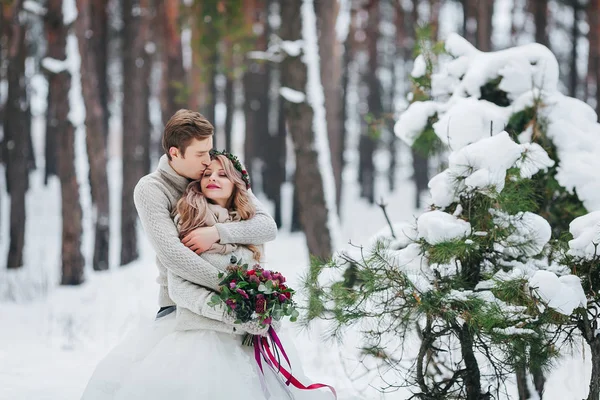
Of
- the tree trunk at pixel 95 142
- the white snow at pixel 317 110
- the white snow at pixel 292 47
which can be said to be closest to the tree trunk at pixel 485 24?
the white snow at pixel 317 110

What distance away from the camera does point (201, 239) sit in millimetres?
3191

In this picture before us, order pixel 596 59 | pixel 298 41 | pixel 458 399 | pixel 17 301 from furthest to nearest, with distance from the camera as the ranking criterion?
pixel 596 59, pixel 17 301, pixel 298 41, pixel 458 399

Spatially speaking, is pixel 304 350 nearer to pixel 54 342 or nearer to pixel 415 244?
pixel 54 342

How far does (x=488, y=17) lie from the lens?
13047 millimetres

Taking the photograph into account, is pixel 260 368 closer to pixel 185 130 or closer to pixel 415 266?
pixel 415 266

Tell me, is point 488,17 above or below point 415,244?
above

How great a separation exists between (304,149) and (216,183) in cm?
456

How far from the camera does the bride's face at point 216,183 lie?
10.9 ft

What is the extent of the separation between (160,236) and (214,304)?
0.43m

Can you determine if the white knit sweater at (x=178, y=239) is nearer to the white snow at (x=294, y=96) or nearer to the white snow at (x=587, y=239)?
the white snow at (x=587, y=239)

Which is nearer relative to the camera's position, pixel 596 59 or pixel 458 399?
pixel 458 399

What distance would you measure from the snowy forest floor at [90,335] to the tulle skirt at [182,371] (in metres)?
0.44

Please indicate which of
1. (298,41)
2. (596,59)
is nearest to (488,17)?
(596,59)

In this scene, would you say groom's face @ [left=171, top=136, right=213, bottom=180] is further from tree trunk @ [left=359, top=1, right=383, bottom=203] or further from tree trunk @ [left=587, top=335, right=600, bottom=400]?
tree trunk @ [left=359, top=1, right=383, bottom=203]
